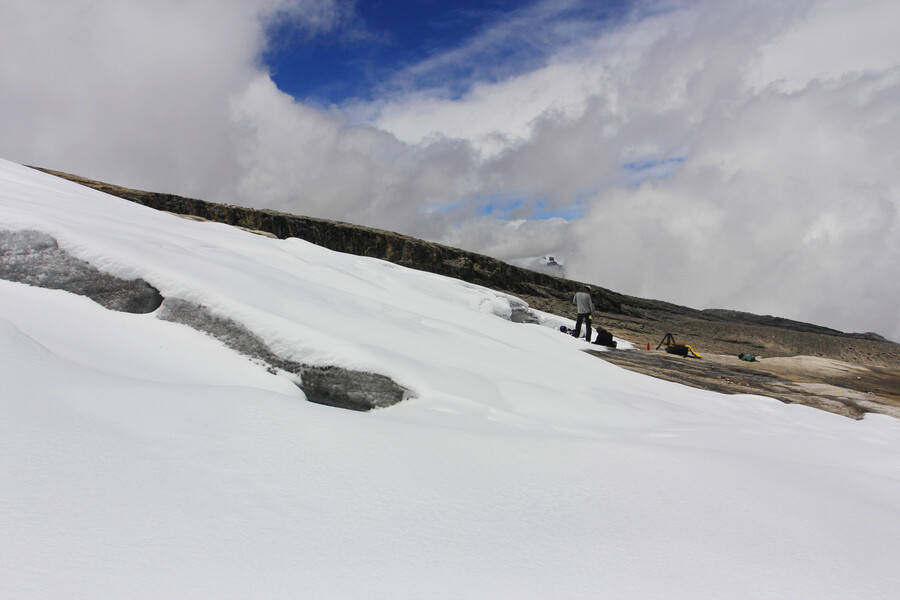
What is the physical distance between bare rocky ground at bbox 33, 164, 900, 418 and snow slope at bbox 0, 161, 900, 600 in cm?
383

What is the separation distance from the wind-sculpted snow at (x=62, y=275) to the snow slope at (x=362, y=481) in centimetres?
11

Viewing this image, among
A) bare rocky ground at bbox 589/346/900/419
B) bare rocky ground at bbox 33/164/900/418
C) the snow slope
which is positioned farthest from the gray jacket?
the snow slope

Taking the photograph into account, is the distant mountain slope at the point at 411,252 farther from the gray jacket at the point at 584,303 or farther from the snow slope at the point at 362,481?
the snow slope at the point at 362,481

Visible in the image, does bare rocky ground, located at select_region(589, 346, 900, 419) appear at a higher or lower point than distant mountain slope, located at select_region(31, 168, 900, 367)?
lower

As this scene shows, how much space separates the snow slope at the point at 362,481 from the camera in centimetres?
147

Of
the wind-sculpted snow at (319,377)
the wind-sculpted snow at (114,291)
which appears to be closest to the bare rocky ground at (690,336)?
the wind-sculpted snow at (319,377)

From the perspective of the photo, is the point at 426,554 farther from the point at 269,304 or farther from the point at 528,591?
the point at 269,304

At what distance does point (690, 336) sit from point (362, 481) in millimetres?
25683

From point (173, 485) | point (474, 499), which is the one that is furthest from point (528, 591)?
point (173, 485)

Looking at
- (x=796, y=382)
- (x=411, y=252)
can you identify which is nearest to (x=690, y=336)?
(x=796, y=382)

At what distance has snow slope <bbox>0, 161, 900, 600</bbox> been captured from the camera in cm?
147

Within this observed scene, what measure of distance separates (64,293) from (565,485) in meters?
4.93

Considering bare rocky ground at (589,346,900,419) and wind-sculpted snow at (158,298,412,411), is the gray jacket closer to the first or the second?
bare rocky ground at (589,346,900,419)

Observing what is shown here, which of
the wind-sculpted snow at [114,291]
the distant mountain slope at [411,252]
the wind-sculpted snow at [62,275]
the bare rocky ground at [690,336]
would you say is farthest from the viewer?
the distant mountain slope at [411,252]
